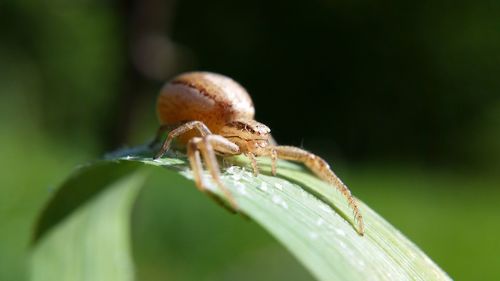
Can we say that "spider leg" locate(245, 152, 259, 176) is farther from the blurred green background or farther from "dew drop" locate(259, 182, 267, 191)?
the blurred green background

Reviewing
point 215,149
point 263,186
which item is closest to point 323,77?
point 215,149

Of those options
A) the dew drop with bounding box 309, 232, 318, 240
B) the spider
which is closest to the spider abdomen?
the spider

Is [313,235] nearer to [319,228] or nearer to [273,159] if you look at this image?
[319,228]

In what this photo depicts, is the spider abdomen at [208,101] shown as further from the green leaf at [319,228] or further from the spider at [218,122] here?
the green leaf at [319,228]

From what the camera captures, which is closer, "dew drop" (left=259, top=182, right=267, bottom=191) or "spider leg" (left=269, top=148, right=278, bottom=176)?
"dew drop" (left=259, top=182, right=267, bottom=191)

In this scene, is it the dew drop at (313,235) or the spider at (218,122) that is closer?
the dew drop at (313,235)

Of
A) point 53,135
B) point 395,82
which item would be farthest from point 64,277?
point 395,82

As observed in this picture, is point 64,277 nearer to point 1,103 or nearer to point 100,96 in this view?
point 1,103

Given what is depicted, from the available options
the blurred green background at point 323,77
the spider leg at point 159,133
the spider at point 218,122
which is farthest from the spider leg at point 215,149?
the blurred green background at point 323,77
